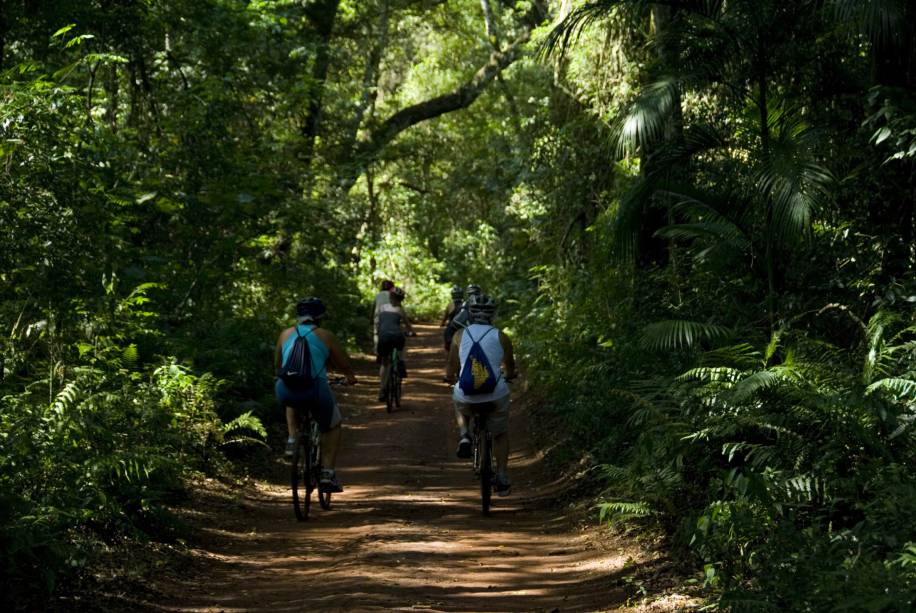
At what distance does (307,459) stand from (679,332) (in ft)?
12.6

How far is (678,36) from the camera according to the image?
32.4ft

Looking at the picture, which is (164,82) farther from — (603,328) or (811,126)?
(811,126)

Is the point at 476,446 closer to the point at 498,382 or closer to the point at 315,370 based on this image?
the point at 498,382

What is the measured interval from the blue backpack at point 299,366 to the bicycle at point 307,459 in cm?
36

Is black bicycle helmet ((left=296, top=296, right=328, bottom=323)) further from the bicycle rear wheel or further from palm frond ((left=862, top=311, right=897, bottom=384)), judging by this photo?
the bicycle rear wheel

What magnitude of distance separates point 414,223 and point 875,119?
35.9 m

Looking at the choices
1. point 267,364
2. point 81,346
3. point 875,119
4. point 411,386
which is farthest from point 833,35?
point 411,386

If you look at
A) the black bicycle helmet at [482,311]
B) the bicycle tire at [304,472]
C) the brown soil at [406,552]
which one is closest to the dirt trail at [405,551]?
the brown soil at [406,552]

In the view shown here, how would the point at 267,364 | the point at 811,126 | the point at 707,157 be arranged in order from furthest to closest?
the point at 267,364
the point at 707,157
the point at 811,126

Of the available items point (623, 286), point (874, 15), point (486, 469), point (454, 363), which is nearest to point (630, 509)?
point (486, 469)

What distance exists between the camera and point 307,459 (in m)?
9.77

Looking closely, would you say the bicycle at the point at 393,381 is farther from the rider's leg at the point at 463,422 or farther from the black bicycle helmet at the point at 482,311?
the black bicycle helmet at the point at 482,311

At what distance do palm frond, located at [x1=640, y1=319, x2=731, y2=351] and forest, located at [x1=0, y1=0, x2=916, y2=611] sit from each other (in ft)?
0.10

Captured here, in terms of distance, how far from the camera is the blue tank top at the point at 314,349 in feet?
31.1
